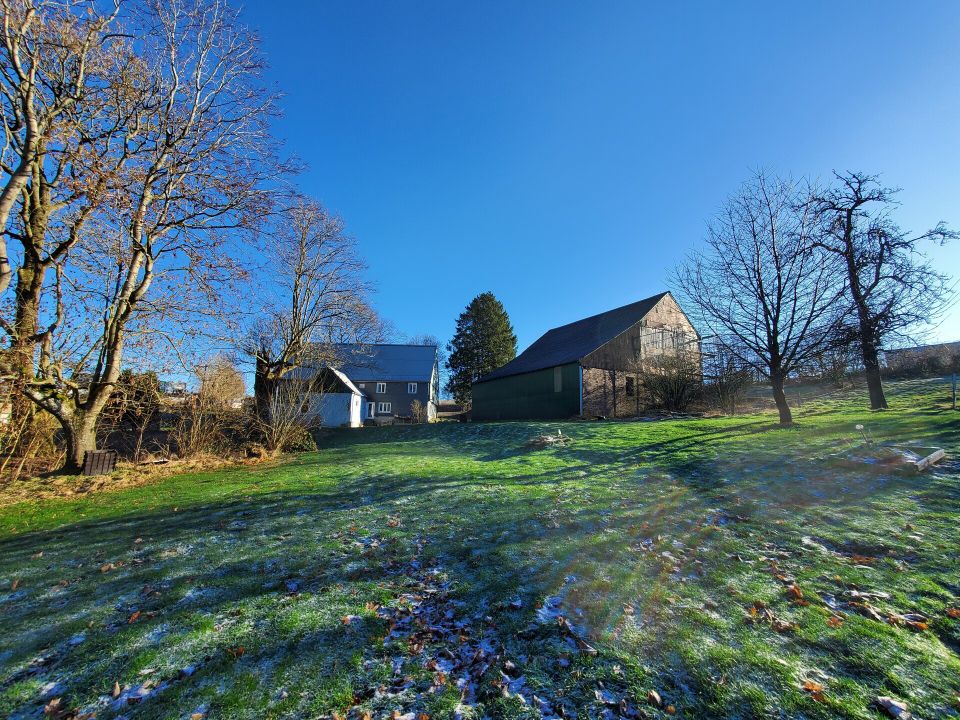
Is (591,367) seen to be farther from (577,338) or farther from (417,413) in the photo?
(417,413)

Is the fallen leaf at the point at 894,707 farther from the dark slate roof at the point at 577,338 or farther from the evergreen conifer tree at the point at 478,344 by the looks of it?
the evergreen conifer tree at the point at 478,344

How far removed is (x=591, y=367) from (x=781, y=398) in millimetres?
9765

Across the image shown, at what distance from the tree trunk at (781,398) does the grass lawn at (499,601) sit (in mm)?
6500

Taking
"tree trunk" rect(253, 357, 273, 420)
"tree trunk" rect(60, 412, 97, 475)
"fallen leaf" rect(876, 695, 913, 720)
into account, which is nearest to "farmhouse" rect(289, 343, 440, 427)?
"tree trunk" rect(253, 357, 273, 420)

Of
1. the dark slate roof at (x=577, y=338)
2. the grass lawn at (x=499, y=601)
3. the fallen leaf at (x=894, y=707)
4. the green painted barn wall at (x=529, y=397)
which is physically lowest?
the fallen leaf at (x=894, y=707)

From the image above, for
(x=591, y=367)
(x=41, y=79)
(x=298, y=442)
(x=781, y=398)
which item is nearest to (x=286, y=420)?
(x=298, y=442)

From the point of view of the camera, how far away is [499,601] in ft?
12.1

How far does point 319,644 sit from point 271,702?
557mm

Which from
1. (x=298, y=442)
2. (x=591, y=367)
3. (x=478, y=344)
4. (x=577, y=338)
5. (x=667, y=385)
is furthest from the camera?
(x=478, y=344)

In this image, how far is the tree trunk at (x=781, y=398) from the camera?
13.9 m

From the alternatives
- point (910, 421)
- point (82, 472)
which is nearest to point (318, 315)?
point (82, 472)

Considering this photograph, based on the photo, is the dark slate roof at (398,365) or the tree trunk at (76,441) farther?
the dark slate roof at (398,365)

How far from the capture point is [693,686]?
2645mm

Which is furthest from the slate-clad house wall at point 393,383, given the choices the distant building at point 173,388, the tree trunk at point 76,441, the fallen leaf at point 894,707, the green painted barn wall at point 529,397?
the fallen leaf at point 894,707
